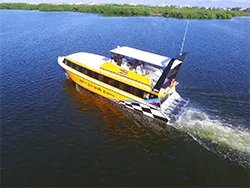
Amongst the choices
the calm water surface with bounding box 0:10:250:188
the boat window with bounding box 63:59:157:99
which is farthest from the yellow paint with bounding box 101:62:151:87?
the calm water surface with bounding box 0:10:250:188

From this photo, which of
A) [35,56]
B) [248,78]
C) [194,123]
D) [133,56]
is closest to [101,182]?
[194,123]

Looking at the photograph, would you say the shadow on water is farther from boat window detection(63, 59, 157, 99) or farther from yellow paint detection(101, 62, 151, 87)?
yellow paint detection(101, 62, 151, 87)

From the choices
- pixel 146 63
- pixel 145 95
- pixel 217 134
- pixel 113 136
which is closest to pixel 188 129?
pixel 217 134

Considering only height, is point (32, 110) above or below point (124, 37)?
below

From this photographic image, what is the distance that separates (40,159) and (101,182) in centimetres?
498

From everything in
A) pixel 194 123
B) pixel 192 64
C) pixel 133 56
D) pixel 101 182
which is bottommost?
pixel 101 182

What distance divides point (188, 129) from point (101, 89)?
9857 millimetres

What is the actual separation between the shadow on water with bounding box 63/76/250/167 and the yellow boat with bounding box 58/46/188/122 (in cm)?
86

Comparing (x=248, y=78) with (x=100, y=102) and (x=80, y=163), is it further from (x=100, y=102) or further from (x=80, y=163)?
(x=80, y=163)

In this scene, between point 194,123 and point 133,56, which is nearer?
point 194,123

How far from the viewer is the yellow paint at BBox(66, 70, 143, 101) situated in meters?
21.3

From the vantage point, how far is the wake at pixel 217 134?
1606cm

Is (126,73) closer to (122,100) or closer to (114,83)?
(114,83)

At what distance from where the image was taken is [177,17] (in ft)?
311
